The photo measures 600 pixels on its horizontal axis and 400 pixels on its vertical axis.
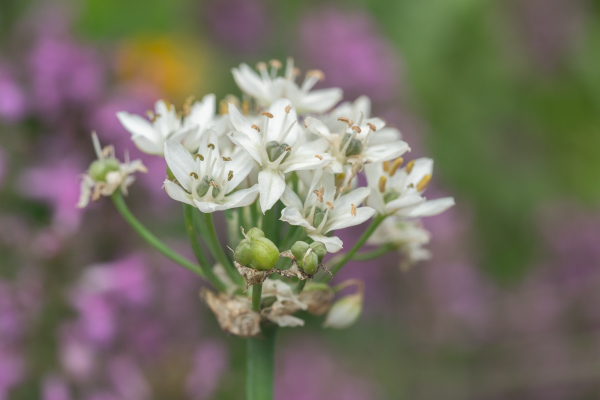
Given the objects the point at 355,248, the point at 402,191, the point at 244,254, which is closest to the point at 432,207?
the point at 402,191

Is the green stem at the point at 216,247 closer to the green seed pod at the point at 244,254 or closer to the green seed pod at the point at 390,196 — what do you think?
the green seed pod at the point at 244,254

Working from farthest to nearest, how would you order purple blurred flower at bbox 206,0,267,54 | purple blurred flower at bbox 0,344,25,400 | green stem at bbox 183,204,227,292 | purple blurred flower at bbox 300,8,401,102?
1. purple blurred flower at bbox 206,0,267,54
2. purple blurred flower at bbox 300,8,401,102
3. purple blurred flower at bbox 0,344,25,400
4. green stem at bbox 183,204,227,292

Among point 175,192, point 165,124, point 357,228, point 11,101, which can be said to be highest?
point 11,101

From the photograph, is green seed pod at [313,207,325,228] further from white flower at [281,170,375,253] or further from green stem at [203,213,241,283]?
green stem at [203,213,241,283]

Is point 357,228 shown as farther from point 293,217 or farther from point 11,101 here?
point 293,217

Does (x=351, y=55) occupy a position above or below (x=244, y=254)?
above

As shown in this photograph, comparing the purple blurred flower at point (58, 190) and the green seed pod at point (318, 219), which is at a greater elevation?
the purple blurred flower at point (58, 190)

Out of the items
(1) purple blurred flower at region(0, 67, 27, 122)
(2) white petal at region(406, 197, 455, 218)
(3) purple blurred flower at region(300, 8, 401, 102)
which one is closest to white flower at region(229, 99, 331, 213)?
(2) white petal at region(406, 197, 455, 218)

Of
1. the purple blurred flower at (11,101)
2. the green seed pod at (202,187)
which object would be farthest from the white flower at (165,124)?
the purple blurred flower at (11,101)
